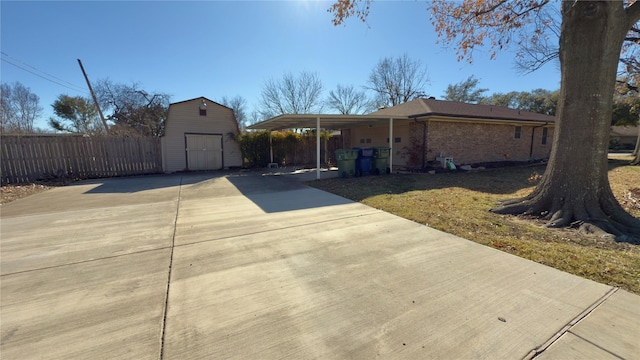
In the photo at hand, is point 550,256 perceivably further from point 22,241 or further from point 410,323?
point 22,241

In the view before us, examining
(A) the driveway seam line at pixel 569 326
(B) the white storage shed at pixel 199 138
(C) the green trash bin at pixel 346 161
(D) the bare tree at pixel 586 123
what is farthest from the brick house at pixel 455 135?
(A) the driveway seam line at pixel 569 326

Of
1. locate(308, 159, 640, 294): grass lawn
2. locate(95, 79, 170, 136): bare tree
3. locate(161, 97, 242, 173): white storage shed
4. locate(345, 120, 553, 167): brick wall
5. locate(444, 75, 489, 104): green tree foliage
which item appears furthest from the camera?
locate(444, 75, 489, 104): green tree foliage

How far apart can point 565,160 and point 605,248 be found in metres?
1.87

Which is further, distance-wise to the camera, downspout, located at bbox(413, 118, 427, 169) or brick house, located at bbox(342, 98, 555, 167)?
brick house, located at bbox(342, 98, 555, 167)

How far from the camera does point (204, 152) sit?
14.0 metres

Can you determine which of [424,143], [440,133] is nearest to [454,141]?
[440,133]

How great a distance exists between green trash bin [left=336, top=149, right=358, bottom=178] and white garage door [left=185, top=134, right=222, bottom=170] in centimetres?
766

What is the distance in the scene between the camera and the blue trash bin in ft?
33.8

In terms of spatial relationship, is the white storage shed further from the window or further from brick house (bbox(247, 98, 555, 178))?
brick house (bbox(247, 98, 555, 178))

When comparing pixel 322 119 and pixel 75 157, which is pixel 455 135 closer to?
pixel 322 119

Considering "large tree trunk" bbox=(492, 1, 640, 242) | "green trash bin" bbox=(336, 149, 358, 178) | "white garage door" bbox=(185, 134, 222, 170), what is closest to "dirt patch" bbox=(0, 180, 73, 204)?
"white garage door" bbox=(185, 134, 222, 170)

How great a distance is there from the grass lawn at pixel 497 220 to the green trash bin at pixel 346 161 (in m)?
0.67

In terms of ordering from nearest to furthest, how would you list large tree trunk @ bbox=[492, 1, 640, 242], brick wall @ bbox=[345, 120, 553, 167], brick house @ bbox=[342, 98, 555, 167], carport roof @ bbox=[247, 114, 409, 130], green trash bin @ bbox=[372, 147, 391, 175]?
large tree trunk @ bbox=[492, 1, 640, 242] < carport roof @ bbox=[247, 114, 409, 130] < green trash bin @ bbox=[372, 147, 391, 175] < brick house @ bbox=[342, 98, 555, 167] < brick wall @ bbox=[345, 120, 553, 167]

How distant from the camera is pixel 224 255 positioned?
132 inches
